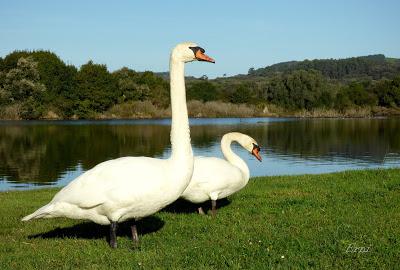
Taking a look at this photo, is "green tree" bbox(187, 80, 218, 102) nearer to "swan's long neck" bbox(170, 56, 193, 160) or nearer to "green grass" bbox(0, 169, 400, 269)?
"green grass" bbox(0, 169, 400, 269)

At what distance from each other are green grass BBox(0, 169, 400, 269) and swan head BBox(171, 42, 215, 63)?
2834 mm

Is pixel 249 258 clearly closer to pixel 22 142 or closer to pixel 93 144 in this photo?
pixel 93 144

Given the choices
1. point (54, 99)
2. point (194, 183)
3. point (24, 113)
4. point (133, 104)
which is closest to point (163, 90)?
point (133, 104)

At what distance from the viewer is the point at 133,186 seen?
7.47m

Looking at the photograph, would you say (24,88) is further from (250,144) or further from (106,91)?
(250,144)

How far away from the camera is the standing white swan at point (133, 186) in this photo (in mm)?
7504

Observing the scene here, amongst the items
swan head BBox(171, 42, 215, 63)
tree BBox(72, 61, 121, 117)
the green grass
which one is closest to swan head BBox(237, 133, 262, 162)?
the green grass

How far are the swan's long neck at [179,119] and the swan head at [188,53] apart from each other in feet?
0.26

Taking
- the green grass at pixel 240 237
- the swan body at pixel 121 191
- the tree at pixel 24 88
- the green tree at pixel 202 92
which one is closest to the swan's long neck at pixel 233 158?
the green grass at pixel 240 237

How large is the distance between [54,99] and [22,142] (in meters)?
50.6

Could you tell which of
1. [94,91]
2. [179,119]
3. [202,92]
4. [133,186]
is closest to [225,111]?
[202,92]

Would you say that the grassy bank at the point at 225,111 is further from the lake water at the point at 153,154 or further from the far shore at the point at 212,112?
the lake water at the point at 153,154

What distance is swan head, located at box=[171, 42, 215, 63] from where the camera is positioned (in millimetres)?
7992

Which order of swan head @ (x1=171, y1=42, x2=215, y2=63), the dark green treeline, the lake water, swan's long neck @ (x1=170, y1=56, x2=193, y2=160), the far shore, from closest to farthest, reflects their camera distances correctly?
1. swan's long neck @ (x1=170, y1=56, x2=193, y2=160)
2. swan head @ (x1=171, y1=42, x2=215, y2=63)
3. the lake water
4. the dark green treeline
5. the far shore
